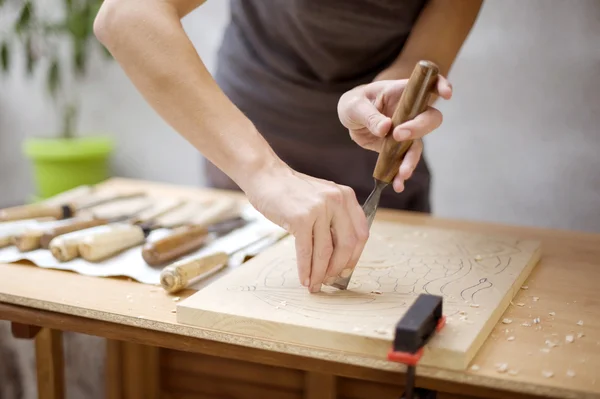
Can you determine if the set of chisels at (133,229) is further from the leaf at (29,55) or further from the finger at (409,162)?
the leaf at (29,55)

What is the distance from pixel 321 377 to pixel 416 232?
1.26ft

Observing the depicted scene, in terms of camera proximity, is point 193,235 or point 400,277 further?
point 193,235

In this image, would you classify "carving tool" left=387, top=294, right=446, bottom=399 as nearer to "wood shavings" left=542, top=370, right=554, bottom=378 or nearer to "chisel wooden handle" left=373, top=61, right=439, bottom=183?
"wood shavings" left=542, top=370, right=554, bottom=378

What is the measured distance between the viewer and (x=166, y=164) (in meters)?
3.00

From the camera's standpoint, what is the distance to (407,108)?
3.22 feet

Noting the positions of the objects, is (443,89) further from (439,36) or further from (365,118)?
(439,36)

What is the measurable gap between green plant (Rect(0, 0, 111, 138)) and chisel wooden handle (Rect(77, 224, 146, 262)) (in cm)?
167

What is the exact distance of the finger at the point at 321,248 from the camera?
0.92m

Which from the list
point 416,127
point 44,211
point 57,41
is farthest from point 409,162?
point 57,41

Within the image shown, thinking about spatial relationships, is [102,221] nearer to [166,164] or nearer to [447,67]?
[447,67]

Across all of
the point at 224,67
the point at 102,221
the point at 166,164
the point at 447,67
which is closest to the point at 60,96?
the point at 166,164

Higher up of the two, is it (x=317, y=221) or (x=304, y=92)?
(x=304, y=92)

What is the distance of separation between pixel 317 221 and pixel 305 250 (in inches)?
1.7

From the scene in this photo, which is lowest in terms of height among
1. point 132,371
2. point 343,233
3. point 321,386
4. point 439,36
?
point 132,371
